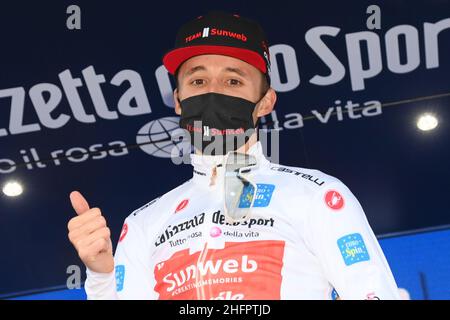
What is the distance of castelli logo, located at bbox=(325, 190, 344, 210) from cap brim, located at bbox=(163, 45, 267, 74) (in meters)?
0.62

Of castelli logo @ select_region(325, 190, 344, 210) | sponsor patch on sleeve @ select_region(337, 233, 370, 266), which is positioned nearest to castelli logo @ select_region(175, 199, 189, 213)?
castelli logo @ select_region(325, 190, 344, 210)

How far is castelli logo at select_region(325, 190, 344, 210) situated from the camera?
10.2 feet

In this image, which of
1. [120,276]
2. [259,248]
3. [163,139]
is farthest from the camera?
[163,139]

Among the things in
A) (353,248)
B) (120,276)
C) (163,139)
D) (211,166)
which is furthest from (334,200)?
(163,139)

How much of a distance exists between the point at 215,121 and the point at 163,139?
6.75 ft

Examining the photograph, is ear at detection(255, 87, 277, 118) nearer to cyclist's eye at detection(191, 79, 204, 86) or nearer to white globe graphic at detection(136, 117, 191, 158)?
cyclist's eye at detection(191, 79, 204, 86)

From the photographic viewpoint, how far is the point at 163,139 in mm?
5391

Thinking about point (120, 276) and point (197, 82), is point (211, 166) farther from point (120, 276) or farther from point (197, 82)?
point (120, 276)

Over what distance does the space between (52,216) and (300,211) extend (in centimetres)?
287

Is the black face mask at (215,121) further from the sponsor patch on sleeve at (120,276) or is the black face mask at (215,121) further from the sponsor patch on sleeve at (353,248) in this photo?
the sponsor patch on sleeve at (353,248)

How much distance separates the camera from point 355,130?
211 inches

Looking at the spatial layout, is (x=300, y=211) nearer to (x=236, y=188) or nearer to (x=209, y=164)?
(x=236, y=188)

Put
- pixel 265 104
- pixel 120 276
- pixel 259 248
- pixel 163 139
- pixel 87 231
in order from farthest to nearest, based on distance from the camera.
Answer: pixel 163 139, pixel 265 104, pixel 120 276, pixel 259 248, pixel 87 231
